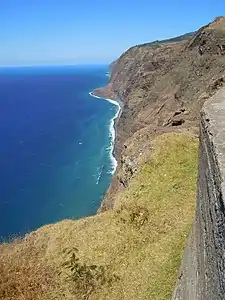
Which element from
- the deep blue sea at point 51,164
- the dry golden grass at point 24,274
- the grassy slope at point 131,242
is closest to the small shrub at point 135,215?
the grassy slope at point 131,242

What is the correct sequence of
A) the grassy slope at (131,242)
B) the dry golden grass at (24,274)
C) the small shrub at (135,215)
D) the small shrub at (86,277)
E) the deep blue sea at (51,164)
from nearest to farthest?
the grassy slope at (131,242)
the small shrub at (86,277)
the dry golden grass at (24,274)
the small shrub at (135,215)
the deep blue sea at (51,164)

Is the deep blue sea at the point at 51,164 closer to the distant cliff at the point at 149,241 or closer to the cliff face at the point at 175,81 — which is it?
the cliff face at the point at 175,81

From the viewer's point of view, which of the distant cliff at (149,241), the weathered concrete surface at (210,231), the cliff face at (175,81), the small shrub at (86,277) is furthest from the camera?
the cliff face at (175,81)

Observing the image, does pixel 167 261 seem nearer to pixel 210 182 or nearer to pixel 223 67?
pixel 210 182

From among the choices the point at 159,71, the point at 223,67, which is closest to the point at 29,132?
the point at 159,71

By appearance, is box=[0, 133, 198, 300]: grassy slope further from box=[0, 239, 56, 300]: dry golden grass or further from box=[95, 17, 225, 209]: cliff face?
box=[95, 17, 225, 209]: cliff face

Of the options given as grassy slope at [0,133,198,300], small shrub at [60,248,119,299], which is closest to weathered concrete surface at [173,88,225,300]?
grassy slope at [0,133,198,300]
